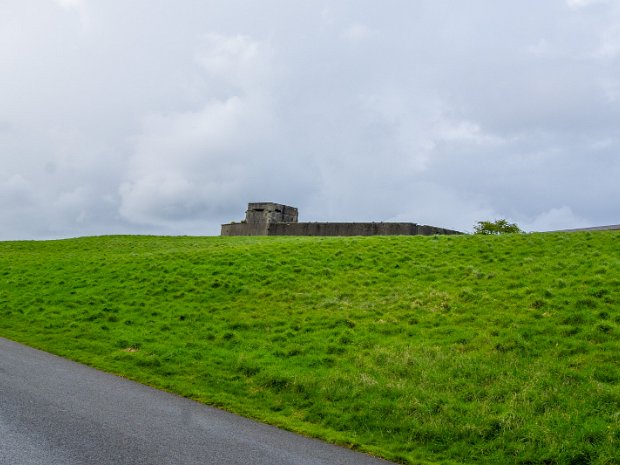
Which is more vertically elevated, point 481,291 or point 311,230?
point 311,230

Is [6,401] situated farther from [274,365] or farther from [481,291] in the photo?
[481,291]

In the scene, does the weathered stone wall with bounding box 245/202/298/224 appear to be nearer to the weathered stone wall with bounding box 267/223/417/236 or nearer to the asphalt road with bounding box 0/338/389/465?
the weathered stone wall with bounding box 267/223/417/236

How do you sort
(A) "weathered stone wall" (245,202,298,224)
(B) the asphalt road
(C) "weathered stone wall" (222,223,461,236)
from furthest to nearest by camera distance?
1. (A) "weathered stone wall" (245,202,298,224)
2. (C) "weathered stone wall" (222,223,461,236)
3. (B) the asphalt road

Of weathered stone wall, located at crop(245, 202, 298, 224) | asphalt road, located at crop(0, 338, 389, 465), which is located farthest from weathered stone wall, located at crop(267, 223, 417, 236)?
asphalt road, located at crop(0, 338, 389, 465)

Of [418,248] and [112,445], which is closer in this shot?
[112,445]

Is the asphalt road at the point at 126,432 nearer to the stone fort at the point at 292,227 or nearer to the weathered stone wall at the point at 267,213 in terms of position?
the stone fort at the point at 292,227

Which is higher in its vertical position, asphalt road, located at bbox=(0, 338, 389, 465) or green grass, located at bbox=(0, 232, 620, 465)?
green grass, located at bbox=(0, 232, 620, 465)

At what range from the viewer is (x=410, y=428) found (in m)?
12.3

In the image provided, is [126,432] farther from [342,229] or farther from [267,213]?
[267,213]

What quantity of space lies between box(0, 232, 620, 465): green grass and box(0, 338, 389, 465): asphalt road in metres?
1.10

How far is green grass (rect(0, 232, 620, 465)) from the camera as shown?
39.6ft

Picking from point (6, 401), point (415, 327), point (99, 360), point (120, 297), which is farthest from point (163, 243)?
point (6, 401)

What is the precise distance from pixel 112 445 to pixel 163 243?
39.3 metres

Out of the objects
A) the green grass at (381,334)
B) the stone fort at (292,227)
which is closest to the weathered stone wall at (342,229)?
the stone fort at (292,227)
